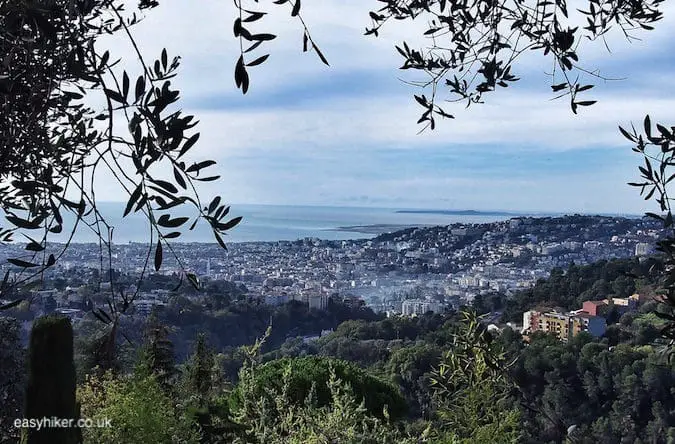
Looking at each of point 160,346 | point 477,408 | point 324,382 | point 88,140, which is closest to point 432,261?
point 160,346

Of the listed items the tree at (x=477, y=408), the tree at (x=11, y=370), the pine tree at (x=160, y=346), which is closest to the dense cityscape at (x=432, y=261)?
the tree at (x=11, y=370)

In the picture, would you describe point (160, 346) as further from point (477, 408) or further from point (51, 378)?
point (477, 408)

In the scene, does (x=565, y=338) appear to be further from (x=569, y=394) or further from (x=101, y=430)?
(x=101, y=430)

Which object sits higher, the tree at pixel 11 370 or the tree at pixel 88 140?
the tree at pixel 88 140

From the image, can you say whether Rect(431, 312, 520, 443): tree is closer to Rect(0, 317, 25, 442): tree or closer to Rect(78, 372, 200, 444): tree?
Rect(78, 372, 200, 444): tree

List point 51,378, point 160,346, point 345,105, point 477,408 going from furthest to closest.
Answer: point 160,346, point 345,105, point 51,378, point 477,408

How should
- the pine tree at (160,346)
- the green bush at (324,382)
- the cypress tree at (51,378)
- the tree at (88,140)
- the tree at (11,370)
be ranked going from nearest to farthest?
the tree at (88,140) < the cypress tree at (51,378) < the green bush at (324,382) < the pine tree at (160,346) < the tree at (11,370)

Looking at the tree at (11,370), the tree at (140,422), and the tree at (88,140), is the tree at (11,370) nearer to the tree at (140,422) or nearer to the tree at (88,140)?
the tree at (140,422)

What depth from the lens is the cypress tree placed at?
289 centimetres

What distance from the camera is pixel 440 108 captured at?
1.50 meters

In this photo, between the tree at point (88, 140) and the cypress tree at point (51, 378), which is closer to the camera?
the tree at point (88, 140)

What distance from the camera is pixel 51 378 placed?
2992mm

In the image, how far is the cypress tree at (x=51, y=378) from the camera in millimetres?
2892

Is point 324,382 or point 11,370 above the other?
point 324,382
